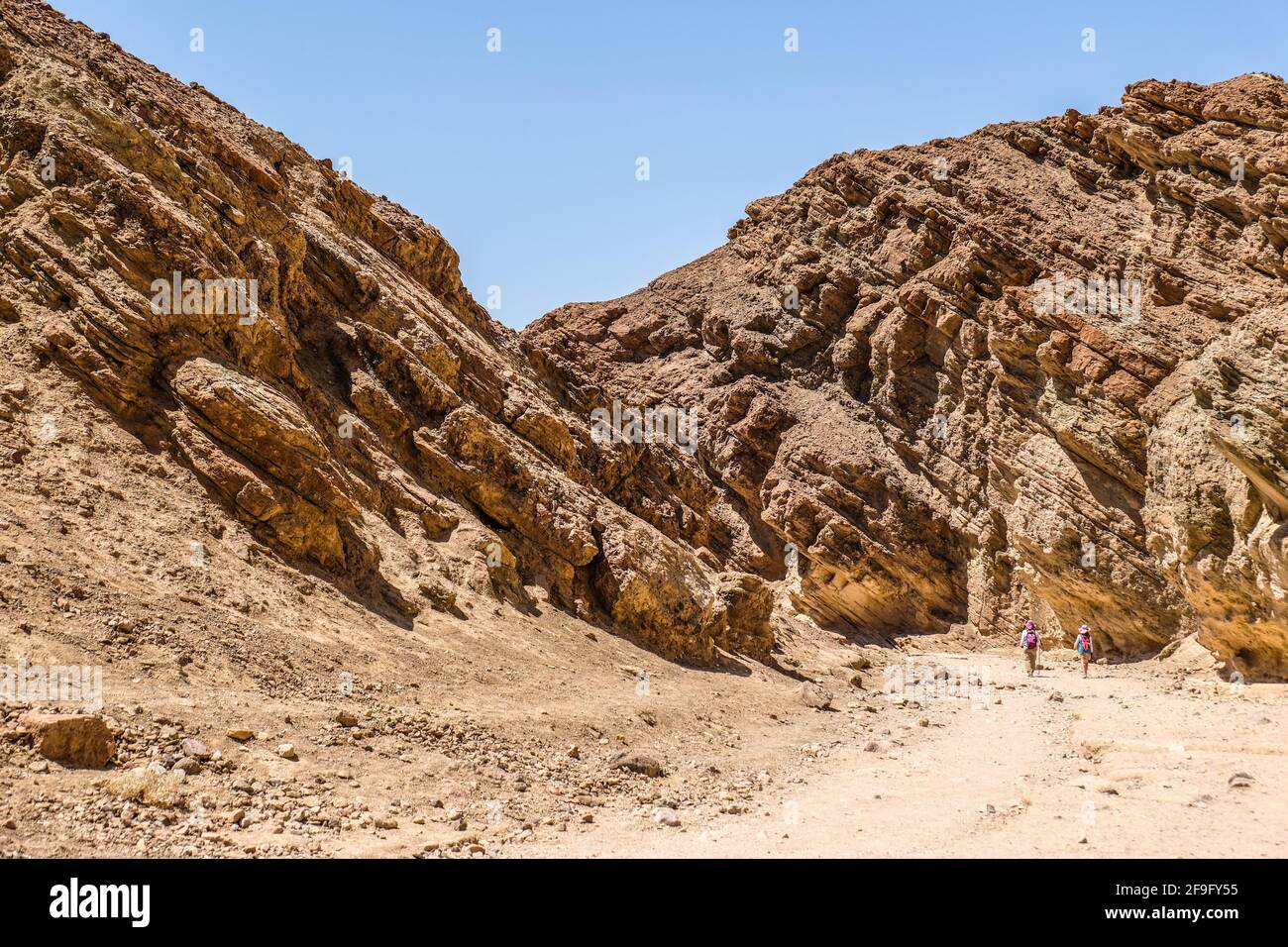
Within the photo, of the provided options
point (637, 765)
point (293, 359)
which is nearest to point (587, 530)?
point (293, 359)

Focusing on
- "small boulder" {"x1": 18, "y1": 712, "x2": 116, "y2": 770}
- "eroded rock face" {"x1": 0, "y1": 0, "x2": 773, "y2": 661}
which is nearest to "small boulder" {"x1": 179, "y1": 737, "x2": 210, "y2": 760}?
"small boulder" {"x1": 18, "y1": 712, "x2": 116, "y2": 770}

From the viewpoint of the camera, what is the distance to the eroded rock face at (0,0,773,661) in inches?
543

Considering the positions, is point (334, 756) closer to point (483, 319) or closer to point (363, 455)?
point (363, 455)

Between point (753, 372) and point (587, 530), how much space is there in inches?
901

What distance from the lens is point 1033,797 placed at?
9062 mm

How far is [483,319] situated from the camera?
2742 centimetres

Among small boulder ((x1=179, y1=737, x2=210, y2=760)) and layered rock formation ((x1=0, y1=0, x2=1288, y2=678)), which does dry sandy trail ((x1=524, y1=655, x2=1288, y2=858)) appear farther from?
layered rock formation ((x1=0, y1=0, x2=1288, y2=678))

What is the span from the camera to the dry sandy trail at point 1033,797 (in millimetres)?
7242

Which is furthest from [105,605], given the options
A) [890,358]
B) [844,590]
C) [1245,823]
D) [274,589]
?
[890,358]

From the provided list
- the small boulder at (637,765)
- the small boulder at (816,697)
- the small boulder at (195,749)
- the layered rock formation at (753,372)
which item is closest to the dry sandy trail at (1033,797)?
the small boulder at (637,765)

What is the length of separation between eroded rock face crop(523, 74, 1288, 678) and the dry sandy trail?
4747mm

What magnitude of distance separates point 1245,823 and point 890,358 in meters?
31.0

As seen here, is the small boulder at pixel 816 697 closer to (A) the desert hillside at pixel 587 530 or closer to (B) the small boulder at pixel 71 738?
(A) the desert hillside at pixel 587 530

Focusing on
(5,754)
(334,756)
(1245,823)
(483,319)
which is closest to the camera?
(5,754)
